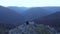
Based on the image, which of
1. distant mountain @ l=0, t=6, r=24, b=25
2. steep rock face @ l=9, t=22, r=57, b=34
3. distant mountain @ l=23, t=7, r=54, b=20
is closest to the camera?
steep rock face @ l=9, t=22, r=57, b=34

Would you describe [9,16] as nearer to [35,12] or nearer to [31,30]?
[35,12]

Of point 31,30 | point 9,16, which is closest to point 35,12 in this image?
point 9,16

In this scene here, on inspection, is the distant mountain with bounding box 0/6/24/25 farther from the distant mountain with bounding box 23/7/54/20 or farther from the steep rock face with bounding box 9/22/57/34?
the steep rock face with bounding box 9/22/57/34

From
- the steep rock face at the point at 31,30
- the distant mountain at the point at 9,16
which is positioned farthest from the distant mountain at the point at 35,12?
the steep rock face at the point at 31,30

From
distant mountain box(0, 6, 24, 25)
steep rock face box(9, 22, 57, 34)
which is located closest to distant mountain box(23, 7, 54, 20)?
distant mountain box(0, 6, 24, 25)

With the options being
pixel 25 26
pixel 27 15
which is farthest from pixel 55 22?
pixel 25 26

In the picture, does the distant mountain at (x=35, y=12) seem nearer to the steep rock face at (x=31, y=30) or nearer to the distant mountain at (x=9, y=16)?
the distant mountain at (x=9, y=16)

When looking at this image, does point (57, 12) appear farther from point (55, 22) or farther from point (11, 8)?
point (11, 8)

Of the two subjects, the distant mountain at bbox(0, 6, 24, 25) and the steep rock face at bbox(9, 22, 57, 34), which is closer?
the steep rock face at bbox(9, 22, 57, 34)
